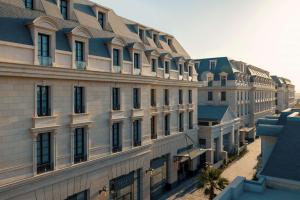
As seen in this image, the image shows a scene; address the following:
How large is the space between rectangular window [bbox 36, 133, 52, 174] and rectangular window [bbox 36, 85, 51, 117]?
4.45 feet

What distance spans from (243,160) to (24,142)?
37.1 metres

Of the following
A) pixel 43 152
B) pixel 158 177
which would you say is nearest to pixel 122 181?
pixel 158 177

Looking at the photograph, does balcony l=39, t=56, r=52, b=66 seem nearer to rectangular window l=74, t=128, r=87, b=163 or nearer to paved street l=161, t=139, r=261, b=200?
rectangular window l=74, t=128, r=87, b=163

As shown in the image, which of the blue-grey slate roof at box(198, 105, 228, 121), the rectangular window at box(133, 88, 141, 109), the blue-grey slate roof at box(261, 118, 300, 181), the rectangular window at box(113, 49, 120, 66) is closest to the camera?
the blue-grey slate roof at box(261, 118, 300, 181)

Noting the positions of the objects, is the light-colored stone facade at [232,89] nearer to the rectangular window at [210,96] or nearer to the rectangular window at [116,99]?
the rectangular window at [210,96]

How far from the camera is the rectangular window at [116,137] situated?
74.1 ft

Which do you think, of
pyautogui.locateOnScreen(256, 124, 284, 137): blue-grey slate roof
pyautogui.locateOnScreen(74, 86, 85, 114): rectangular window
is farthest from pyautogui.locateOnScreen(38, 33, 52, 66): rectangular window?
pyautogui.locateOnScreen(256, 124, 284, 137): blue-grey slate roof

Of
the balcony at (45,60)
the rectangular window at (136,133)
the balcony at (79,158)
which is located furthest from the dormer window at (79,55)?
the rectangular window at (136,133)

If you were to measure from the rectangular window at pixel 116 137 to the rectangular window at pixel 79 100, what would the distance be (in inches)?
151

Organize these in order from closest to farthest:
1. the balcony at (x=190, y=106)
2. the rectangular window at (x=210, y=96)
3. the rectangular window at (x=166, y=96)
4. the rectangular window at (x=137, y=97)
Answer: the rectangular window at (x=137, y=97) < the rectangular window at (x=166, y=96) < the balcony at (x=190, y=106) < the rectangular window at (x=210, y=96)

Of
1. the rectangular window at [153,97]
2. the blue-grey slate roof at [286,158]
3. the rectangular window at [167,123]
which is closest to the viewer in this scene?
the blue-grey slate roof at [286,158]

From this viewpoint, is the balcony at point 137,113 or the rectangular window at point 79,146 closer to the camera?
the rectangular window at point 79,146

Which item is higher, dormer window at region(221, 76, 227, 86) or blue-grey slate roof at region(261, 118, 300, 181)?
dormer window at region(221, 76, 227, 86)

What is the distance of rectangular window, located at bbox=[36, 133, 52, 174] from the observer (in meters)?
16.8
